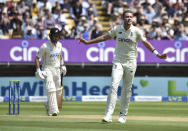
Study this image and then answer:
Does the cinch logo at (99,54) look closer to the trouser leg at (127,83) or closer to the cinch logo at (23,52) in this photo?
the cinch logo at (23,52)

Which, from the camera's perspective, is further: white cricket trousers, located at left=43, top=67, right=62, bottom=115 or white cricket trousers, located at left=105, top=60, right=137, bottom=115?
white cricket trousers, located at left=43, top=67, right=62, bottom=115

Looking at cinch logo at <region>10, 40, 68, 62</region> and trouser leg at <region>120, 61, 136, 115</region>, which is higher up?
cinch logo at <region>10, 40, 68, 62</region>

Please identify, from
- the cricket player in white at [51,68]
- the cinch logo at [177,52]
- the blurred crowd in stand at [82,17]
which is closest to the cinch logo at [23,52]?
the blurred crowd in stand at [82,17]

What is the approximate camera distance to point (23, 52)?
19953 millimetres

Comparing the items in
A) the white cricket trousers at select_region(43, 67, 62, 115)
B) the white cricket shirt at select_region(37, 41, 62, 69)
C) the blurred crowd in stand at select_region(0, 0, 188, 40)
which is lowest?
the white cricket trousers at select_region(43, 67, 62, 115)

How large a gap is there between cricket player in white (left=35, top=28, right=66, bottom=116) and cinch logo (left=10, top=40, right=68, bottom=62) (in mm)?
7299

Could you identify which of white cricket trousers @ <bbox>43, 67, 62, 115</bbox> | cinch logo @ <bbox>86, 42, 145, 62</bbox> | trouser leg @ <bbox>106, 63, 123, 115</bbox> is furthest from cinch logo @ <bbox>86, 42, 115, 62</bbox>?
trouser leg @ <bbox>106, 63, 123, 115</bbox>

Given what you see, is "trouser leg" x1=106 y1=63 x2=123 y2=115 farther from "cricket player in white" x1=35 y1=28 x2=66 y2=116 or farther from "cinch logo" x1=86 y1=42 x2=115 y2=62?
"cinch logo" x1=86 y1=42 x2=115 y2=62

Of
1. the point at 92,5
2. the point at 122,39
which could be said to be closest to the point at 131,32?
the point at 122,39

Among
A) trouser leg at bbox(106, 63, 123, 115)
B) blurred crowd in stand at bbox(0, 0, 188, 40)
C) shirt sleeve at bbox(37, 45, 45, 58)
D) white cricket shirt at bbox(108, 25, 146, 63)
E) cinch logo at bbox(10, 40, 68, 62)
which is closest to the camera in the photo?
trouser leg at bbox(106, 63, 123, 115)

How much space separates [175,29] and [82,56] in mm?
3669

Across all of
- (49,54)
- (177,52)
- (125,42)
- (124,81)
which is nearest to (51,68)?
(49,54)

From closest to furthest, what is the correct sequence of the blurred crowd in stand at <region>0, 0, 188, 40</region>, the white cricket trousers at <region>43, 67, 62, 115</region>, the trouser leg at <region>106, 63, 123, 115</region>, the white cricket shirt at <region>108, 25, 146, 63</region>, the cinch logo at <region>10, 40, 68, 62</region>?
the trouser leg at <region>106, 63, 123, 115</region>, the white cricket shirt at <region>108, 25, 146, 63</region>, the white cricket trousers at <region>43, 67, 62, 115</region>, the cinch logo at <region>10, 40, 68, 62</region>, the blurred crowd in stand at <region>0, 0, 188, 40</region>

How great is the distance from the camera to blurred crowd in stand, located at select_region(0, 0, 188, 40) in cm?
2066
